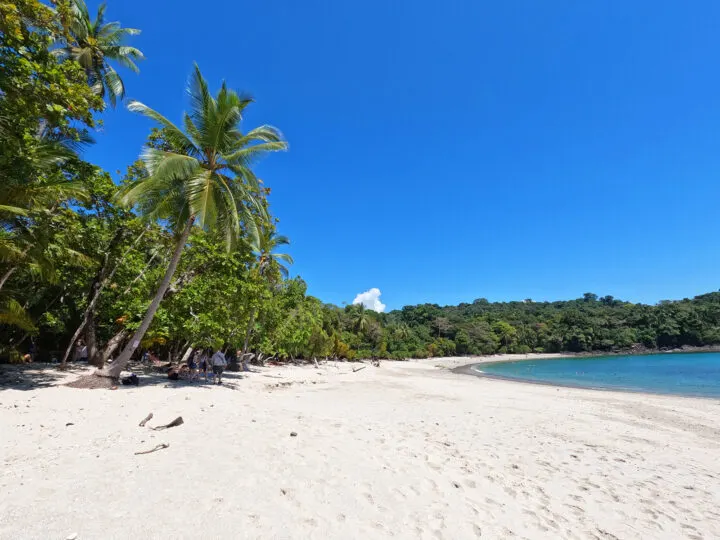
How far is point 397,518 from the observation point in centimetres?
380

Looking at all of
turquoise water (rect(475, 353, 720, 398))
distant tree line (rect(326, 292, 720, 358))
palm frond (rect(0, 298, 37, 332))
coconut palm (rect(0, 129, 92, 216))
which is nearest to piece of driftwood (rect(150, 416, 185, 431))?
coconut palm (rect(0, 129, 92, 216))

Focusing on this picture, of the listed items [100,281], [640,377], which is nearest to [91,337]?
[100,281]

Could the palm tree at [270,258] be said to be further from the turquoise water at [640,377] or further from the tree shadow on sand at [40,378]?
the turquoise water at [640,377]

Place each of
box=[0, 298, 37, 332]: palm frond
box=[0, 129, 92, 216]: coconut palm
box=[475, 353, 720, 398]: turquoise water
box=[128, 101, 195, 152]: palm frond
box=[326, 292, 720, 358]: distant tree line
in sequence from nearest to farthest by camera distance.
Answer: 1. box=[0, 129, 92, 216]: coconut palm
2. box=[0, 298, 37, 332]: palm frond
3. box=[128, 101, 195, 152]: palm frond
4. box=[475, 353, 720, 398]: turquoise water
5. box=[326, 292, 720, 358]: distant tree line

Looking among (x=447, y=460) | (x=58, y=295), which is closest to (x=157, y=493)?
(x=447, y=460)

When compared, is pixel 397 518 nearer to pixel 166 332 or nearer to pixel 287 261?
pixel 166 332

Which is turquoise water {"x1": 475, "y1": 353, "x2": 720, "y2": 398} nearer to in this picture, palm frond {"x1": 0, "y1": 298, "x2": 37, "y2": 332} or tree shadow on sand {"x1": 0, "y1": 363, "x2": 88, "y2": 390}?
tree shadow on sand {"x1": 0, "y1": 363, "x2": 88, "y2": 390}

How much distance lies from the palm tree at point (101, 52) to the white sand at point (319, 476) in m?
14.6

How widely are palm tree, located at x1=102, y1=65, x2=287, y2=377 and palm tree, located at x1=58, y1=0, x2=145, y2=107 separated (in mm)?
7577

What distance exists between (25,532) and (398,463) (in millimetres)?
4478

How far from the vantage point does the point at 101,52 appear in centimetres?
1559

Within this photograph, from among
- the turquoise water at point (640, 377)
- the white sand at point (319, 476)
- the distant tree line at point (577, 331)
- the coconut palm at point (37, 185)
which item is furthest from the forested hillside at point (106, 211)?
the distant tree line at point (577, 331)

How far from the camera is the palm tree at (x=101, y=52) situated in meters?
15.0

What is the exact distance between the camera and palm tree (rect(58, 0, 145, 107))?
1498 cm
